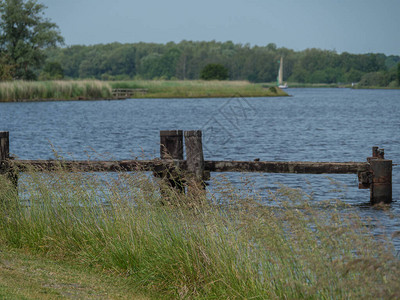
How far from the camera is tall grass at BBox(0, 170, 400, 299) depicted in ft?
17.4

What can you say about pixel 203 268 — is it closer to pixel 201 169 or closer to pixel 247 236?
pixel 247 236

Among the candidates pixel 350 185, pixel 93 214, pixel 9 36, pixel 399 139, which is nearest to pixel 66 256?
pixel 93 214

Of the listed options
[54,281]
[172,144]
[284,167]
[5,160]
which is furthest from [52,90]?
[54,281]

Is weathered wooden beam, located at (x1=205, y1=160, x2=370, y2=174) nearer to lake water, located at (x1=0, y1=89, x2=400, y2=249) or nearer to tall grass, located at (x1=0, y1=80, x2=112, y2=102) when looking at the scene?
lake water, located at (x1=0, y1=89, x2=400, y2=249)

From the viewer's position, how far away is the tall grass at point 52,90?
64.8 metres

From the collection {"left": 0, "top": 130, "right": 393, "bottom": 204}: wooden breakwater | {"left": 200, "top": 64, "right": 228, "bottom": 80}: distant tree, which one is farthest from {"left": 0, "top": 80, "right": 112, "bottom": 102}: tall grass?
{"left": 200, "top": 64, "right": 228, "bottom": 80}: distant tree

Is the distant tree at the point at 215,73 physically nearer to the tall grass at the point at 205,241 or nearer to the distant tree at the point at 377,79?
the distant tree at the point at 377,79

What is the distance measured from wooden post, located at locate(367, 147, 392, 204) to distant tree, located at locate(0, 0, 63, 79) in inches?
3304

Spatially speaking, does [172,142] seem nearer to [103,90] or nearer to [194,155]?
[194,155]

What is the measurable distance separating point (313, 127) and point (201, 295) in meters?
36.7

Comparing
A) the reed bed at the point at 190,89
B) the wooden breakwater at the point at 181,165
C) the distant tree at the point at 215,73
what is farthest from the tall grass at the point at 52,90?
the distant tree at the point at 215,73

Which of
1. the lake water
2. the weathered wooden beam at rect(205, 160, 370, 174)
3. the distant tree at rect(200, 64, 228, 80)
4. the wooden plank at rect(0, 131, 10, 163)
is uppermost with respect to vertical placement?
the distant tree at rect(200, 64, 228, 80)

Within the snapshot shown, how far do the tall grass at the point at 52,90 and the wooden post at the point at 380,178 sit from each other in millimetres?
58503

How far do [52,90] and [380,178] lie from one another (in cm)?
6159
